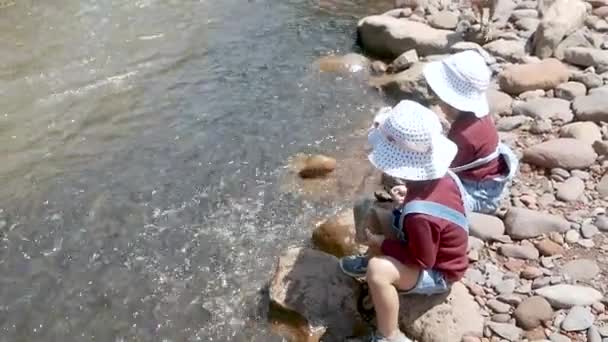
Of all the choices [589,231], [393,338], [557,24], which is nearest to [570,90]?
[557,24]

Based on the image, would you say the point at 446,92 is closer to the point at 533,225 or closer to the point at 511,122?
the point at 533,225

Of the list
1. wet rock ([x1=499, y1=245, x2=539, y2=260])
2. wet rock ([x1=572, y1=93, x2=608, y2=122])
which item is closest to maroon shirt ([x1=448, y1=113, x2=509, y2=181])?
wet rock ([x1=499, y1=245, x2=539, y2=260])

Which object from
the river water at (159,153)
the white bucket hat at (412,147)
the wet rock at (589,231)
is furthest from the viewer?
the river water at (159,153)

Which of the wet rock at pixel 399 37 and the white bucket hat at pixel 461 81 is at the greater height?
the white bucket hat at pixel 461 81

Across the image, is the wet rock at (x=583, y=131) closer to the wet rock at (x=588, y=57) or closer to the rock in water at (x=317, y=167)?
the wet rock at (x=588, y=57)

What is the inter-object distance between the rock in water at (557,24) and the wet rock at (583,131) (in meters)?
1.72

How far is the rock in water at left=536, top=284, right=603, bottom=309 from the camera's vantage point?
404 centimetres

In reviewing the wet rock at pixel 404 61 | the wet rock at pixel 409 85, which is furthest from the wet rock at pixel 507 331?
the wet rock at pixel 404 61

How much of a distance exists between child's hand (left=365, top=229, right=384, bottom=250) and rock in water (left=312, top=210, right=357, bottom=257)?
2.73 feet

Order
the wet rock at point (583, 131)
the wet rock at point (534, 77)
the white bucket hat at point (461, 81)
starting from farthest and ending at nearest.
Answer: the wet rock at point (534, 77) < the wet rock at point (583, 131) < the white bucket hat at point (461, 81)

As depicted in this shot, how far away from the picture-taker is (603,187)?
5.03 m

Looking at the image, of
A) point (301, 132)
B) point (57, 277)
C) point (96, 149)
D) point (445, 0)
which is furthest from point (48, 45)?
point (445, 0)

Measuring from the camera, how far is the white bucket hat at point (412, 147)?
3.65m

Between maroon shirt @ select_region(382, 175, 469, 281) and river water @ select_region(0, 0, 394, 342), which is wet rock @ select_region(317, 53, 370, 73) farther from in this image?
maroon shirt @ select_region(382, 175, 469, 281)
